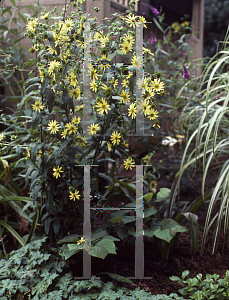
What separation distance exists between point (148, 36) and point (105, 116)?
72.2 inches

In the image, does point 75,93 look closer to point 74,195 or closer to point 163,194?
point 74,195

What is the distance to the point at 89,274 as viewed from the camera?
114 cm

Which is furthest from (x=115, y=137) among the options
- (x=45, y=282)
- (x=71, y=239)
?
(x=45, y=282)

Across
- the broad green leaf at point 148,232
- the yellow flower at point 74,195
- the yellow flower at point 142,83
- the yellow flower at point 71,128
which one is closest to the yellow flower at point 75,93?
the yellow flower at point 71,128

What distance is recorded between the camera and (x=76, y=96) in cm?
118

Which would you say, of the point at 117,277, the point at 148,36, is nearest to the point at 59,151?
the point at 117,277

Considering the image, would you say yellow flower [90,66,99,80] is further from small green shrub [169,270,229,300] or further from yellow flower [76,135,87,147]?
small green shrub [169,270,229,300]

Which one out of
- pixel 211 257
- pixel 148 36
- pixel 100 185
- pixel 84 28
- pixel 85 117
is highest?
pixel 148 36

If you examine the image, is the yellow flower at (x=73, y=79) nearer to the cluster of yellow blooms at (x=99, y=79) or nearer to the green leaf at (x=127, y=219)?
the cluster of yellow blooms at (x=99, y=79)

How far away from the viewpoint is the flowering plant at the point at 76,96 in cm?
108

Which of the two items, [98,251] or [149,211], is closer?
[98,251]

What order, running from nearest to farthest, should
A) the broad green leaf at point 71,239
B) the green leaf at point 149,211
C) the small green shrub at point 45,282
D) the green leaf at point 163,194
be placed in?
the small green shrub at point 45,282 < the broad green leaf at point 71,239 < the green leaf at point 149,211 < the green leaf at point 163,194

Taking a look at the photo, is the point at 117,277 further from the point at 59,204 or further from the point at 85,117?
the point at 85,117

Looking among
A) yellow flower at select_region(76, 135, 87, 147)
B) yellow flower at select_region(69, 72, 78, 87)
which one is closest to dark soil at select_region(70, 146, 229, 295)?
yellow flower at select_region(76, 135, 87, 147)
